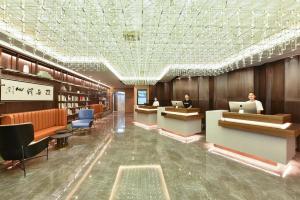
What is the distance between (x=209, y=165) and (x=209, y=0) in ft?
11.6

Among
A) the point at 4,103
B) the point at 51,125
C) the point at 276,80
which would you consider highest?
the point at 276,80

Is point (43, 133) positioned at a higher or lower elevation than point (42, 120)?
lower

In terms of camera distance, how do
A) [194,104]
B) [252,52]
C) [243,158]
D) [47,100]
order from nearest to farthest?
[243,158] → [252,52] → [47,100] → [194,104]

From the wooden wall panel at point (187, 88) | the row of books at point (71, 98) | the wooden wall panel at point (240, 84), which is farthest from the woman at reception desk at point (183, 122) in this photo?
the row of books at point (71, 98)

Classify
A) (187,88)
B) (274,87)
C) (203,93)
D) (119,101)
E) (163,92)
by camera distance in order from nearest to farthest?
1. (274,87)
2. (203,93)
3. (187,88)
4. (163,92)
5. (119,101)

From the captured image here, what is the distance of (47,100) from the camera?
6789 mm

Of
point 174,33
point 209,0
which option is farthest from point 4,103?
point 209,0

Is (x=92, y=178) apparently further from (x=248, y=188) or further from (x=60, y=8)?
(x=60, y=8)

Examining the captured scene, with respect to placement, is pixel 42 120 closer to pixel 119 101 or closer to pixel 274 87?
pixel 274 87

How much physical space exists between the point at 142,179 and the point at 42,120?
15.5 feet

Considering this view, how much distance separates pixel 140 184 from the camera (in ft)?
9.89

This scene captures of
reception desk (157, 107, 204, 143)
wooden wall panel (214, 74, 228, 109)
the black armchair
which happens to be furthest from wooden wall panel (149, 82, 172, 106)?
the black armchair

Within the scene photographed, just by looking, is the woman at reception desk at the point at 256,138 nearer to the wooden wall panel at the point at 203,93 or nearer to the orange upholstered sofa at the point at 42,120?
the wooden wall panel at the point at 203,93

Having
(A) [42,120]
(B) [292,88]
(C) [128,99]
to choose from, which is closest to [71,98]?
(A) [42,120]
